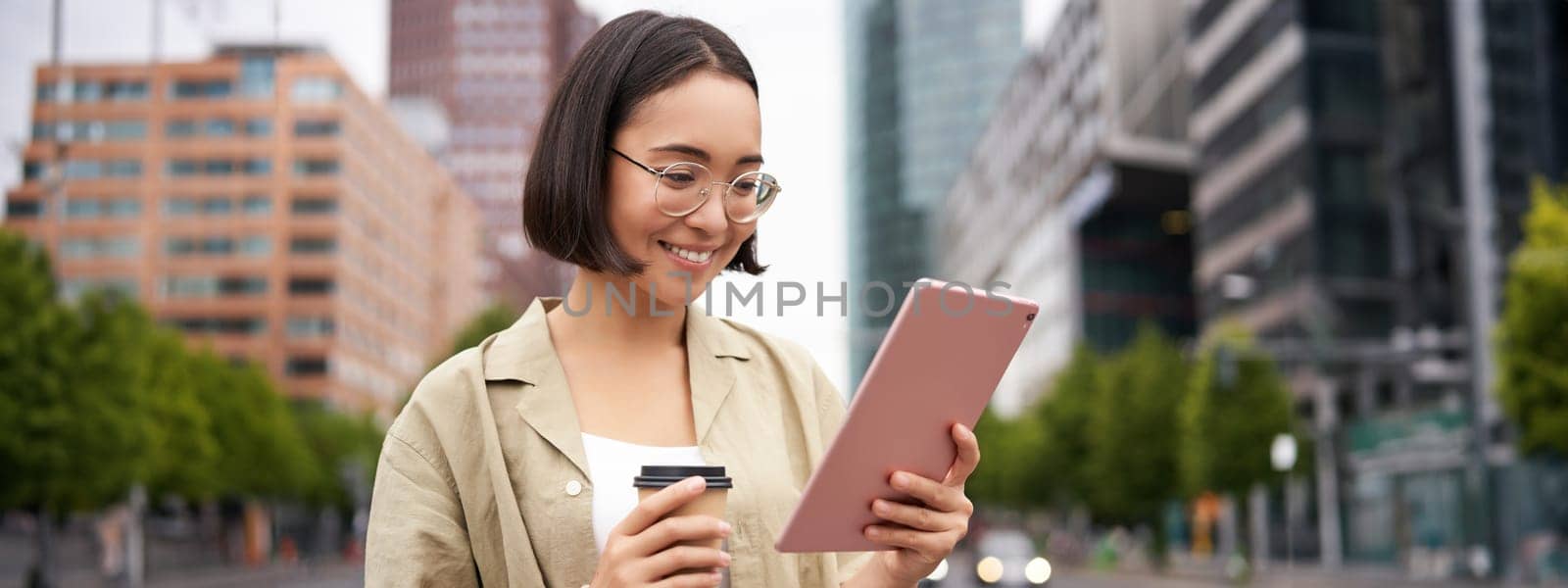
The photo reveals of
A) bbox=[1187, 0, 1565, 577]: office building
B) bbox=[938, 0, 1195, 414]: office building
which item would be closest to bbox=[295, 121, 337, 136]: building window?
bbox=[938, 0, 1195, 414]: office building

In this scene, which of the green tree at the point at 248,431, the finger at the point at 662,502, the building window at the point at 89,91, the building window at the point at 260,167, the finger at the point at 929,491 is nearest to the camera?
the finger at the point at 662,502

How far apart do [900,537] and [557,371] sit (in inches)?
24.2

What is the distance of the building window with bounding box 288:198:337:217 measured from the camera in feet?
292

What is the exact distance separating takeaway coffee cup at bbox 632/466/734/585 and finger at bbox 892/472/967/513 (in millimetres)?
248

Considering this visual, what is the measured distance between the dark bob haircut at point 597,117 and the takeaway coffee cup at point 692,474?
1.61 ft

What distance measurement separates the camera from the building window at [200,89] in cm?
8144

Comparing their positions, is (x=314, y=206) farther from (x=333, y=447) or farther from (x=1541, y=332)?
(x=1541, y=332)

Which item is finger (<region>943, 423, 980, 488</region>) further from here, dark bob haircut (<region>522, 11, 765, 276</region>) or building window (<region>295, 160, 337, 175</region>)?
building window (<region>295, 160, 337, 175</region>)

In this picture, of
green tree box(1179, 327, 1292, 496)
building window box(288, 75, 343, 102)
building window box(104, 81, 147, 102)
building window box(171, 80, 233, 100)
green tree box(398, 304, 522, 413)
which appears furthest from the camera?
building window box(288, 75, 343, 102)

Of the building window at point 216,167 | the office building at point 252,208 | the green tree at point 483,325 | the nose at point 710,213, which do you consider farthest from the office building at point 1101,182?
the nose at point 710,213

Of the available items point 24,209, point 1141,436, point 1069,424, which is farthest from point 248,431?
point 1141,436

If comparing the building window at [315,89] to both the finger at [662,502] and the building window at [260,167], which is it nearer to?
the building window at [260,167]

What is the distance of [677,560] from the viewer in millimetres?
2043

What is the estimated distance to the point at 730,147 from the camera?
243cm
